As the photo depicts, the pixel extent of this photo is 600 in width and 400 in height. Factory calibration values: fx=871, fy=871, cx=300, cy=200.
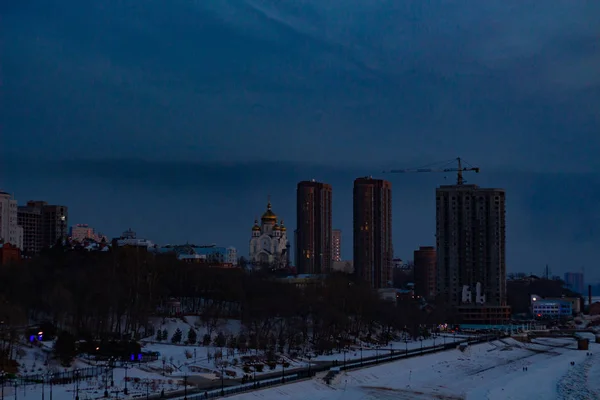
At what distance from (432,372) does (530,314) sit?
121 m

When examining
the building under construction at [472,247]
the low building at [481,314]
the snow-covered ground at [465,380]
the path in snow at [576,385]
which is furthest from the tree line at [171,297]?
the building under construction at [472,247]

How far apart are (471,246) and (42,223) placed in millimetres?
93373

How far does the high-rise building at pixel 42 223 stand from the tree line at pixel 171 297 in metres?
84.8

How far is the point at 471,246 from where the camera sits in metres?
159

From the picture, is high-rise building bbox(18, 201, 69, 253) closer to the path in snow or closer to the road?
the road

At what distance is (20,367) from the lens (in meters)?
59.8

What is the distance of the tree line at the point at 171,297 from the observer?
76000 mm

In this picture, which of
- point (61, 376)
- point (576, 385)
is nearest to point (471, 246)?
point (576, 385)

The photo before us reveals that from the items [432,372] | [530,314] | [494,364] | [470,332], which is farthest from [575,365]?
[530,314]

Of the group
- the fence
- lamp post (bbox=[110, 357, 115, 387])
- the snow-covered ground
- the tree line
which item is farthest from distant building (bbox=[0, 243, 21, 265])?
the snow-covered ground

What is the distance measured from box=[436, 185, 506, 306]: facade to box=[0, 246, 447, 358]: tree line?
115 feet

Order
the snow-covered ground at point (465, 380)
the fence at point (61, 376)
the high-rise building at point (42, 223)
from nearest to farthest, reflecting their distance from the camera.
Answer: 1. the fence at point (61, 376)
2. the snow-covered ground at point (465, 380)
3. the high-rise building at point (42, 223)

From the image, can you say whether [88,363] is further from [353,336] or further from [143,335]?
[353,336]

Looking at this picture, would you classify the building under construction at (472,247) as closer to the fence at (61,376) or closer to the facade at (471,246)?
the facade at (471,246)
